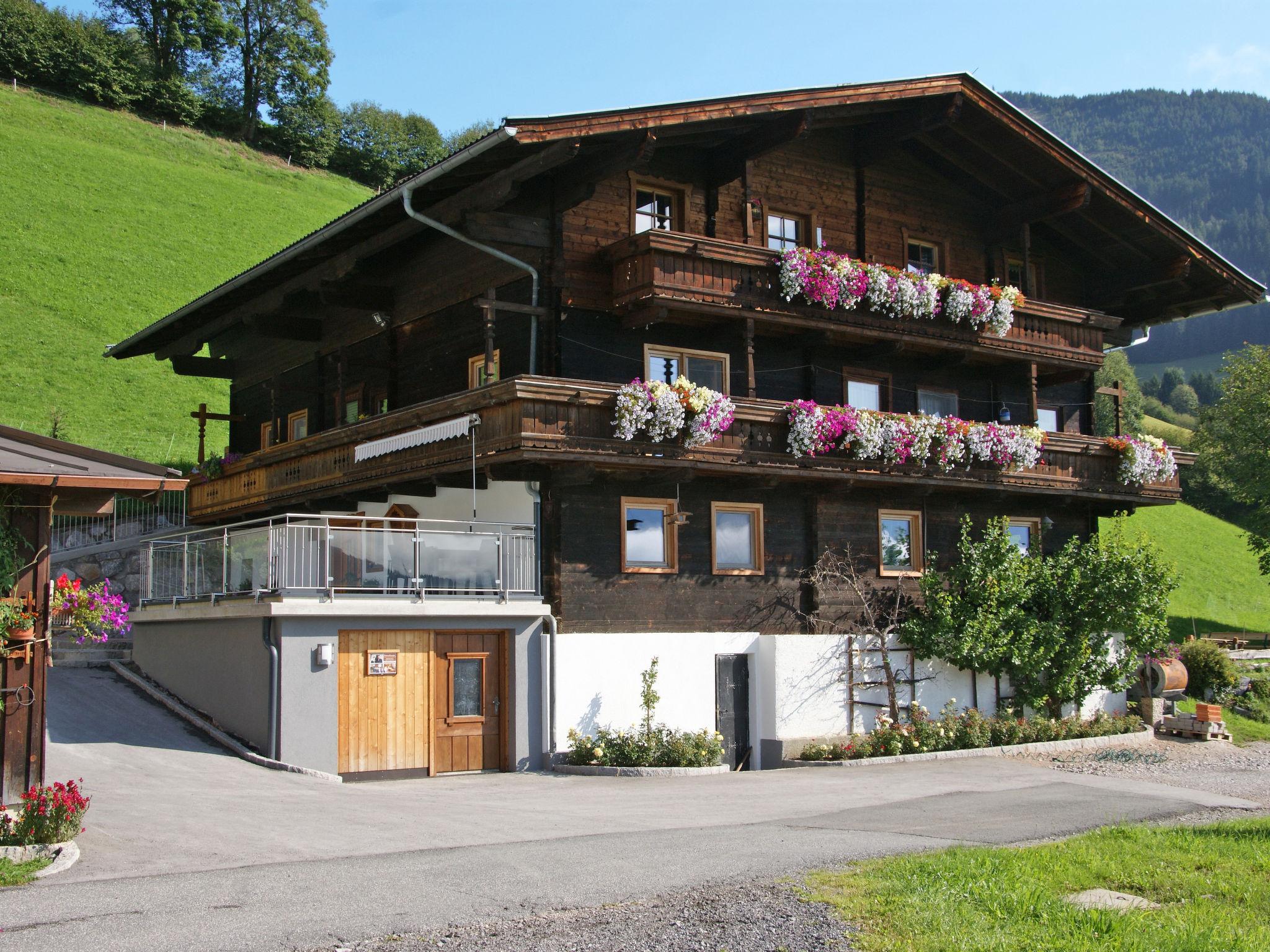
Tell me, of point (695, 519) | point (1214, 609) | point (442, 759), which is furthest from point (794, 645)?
point (1214, 609)

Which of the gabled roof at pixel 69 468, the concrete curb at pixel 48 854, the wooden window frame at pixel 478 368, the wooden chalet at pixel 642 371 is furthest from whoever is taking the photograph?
the wooden window frame at pixel 478 368

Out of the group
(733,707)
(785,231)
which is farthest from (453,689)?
(785,231)

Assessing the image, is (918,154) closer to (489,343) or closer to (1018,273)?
(1018,273)

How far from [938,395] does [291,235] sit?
56557mm

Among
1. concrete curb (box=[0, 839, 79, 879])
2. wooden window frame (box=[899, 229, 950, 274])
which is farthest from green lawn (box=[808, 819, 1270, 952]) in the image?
wooden window frame (box=[899, 229, 950, 274])

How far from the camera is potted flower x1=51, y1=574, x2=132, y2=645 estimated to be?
42.9 feet

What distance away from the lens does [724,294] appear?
23031 mm

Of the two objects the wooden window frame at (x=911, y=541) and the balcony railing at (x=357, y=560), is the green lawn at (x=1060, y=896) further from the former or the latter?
the wooden window frame at (x=911, y=541)

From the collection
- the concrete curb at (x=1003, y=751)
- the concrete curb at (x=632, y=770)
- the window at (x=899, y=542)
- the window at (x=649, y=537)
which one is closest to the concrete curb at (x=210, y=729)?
the concrete curb at (x=632, y=770)

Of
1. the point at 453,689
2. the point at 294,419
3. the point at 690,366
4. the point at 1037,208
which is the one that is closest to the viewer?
the point at 453,689

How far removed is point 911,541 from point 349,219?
12559mm

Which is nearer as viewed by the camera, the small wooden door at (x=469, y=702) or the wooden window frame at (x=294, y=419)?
the small wooden door at (x=469, y=702)

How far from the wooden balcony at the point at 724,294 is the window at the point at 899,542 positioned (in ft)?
11.4

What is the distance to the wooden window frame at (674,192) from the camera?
961 inches
